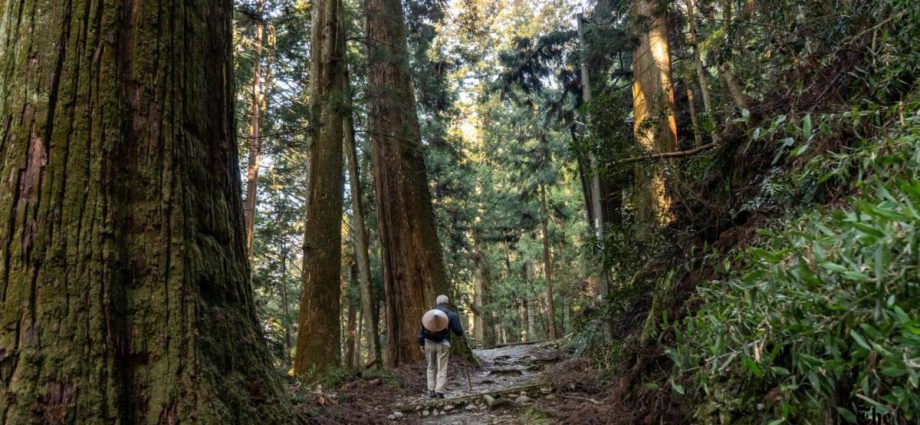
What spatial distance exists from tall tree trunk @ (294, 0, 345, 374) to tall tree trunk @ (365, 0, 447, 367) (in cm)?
173

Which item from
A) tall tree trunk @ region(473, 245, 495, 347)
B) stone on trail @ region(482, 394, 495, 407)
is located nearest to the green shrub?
stone on trail @ region(482, 394, 495, 407)

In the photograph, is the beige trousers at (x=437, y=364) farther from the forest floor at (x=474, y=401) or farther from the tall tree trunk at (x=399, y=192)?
the tall tree trunk at (x=399, y=192)

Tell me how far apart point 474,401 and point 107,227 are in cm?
537

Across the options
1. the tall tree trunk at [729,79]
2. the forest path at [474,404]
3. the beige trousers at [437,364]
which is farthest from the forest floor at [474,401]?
the tall tree trunk at [729,79]

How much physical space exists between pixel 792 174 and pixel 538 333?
3071cm

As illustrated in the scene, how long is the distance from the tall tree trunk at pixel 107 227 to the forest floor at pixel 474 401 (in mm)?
1977

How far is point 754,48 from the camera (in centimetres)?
417

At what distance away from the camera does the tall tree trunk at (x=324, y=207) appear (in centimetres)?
796

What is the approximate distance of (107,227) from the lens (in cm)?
242

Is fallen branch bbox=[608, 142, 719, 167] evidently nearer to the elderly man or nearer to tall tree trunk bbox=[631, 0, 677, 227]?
tall tree trunk bbox=[631, 0, 677, 227]

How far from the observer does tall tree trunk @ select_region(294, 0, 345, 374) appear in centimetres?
796

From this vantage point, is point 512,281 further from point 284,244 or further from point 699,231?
point 699,231

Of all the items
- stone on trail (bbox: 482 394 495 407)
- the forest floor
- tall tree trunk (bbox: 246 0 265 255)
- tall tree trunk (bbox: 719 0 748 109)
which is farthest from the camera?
tall tree trunk (bbox: 246 0 265 255)

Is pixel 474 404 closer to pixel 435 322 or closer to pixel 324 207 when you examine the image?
pixel 435 322
